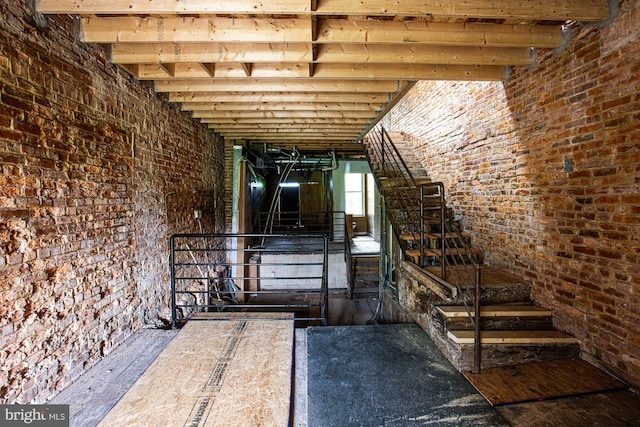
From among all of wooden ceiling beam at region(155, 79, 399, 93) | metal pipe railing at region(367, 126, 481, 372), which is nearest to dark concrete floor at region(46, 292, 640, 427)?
metal pipe railing at region(367, 126, 481, 372)

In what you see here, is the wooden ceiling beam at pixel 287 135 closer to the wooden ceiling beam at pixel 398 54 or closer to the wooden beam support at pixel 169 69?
the wooden beam support at pixel 169 69

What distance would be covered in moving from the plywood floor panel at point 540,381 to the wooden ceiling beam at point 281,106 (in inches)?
139

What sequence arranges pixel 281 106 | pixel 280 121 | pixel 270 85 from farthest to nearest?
pixel 280 121 → pixel 281 106 → pixel 270 85

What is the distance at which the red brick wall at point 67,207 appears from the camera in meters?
1.72

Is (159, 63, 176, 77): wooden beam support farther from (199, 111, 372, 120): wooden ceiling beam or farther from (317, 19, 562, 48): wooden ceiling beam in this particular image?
(317, 19, 562, 48): wooden ceiling beam

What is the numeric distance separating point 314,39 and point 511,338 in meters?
3.08

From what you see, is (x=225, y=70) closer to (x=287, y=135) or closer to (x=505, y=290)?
(x=287, y=135)

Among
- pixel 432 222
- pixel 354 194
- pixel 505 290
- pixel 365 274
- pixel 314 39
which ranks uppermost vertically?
pixel 314 39

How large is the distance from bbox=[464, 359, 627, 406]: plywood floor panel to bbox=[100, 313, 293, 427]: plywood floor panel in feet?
4.94

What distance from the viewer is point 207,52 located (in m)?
2.69

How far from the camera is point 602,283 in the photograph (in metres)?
2.26

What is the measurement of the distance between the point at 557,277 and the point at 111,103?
15.1 ft

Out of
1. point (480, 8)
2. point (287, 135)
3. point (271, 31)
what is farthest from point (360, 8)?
point (287, 135)

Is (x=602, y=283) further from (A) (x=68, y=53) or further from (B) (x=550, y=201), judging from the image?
(A) (x=68, y=53)
